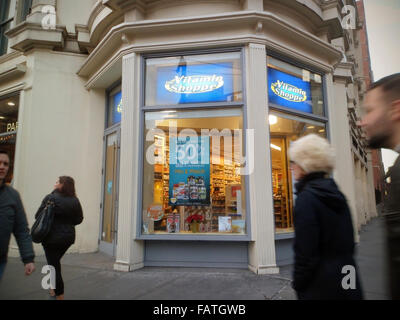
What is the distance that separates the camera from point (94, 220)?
802 cm

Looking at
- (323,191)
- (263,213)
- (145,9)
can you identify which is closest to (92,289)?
(263,213)

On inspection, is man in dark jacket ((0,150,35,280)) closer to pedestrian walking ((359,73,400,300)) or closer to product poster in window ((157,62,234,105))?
pedestrian walking ((359,73,400,300))

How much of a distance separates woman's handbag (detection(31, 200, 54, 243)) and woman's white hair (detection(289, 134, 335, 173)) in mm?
3459

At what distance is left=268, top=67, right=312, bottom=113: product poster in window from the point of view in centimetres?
642

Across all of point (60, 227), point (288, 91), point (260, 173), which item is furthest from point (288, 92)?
point (60, 227)

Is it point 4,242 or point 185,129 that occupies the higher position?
point 185,129

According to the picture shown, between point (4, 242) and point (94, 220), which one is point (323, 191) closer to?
point (4, 242)

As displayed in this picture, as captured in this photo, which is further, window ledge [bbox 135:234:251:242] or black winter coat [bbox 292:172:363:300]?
window ledge [bbox 135:234:251:242]

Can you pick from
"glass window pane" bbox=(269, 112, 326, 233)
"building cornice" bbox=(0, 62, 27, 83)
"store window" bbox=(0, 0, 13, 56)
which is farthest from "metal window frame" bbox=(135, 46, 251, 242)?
"store window" bbox=(0, 0, 13, 56)

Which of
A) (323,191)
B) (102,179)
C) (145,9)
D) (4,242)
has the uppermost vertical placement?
(145,9)

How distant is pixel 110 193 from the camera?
7812mm

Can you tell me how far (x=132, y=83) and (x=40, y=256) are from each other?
16.8 ft

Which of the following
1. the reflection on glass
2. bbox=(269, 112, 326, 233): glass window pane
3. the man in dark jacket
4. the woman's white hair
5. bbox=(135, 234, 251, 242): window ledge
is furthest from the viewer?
the reflection on glass

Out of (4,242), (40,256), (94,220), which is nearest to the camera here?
(4,242)
